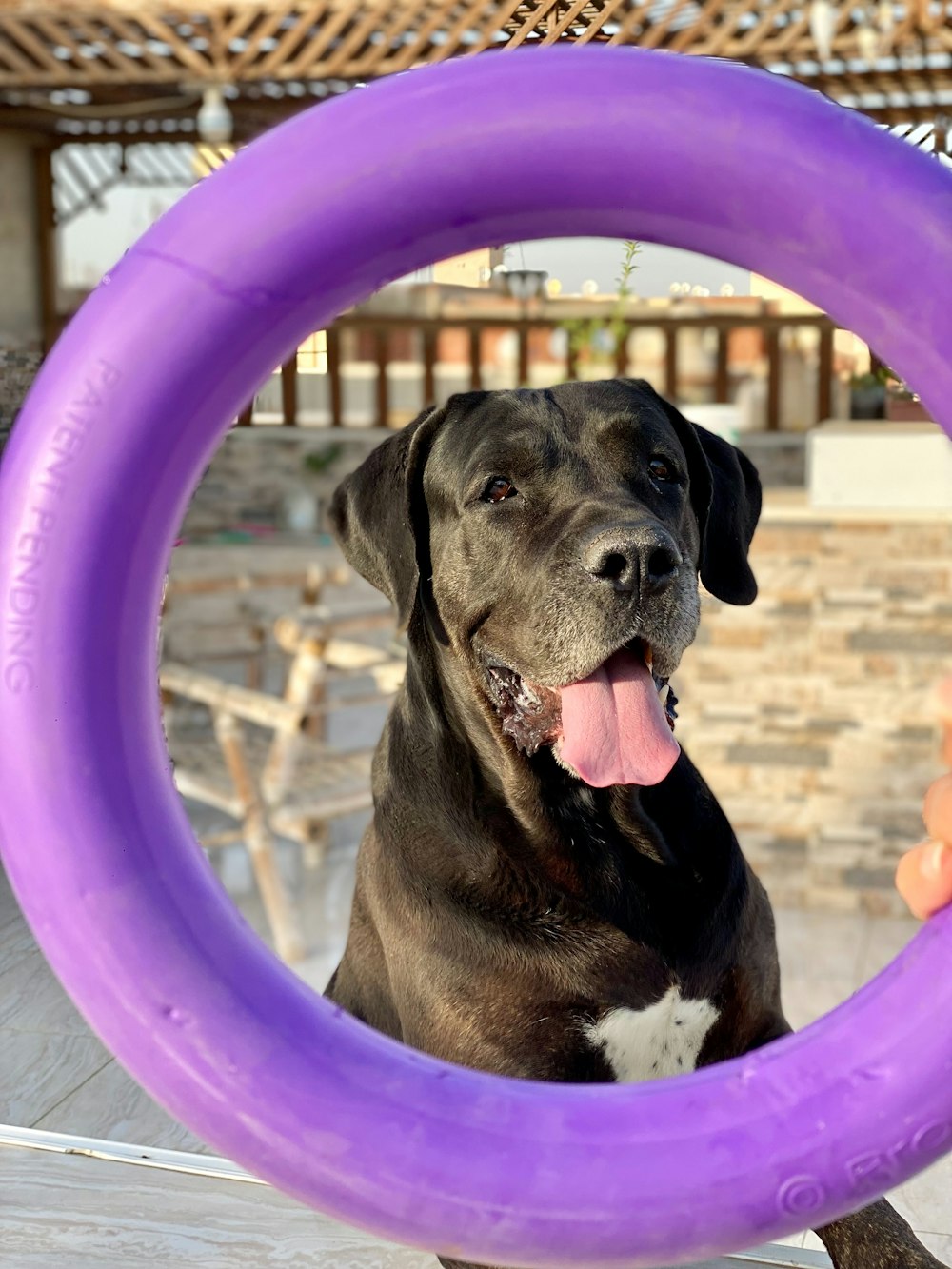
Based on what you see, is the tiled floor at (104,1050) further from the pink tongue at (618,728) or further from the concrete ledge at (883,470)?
the concrete ledge at (883,470)

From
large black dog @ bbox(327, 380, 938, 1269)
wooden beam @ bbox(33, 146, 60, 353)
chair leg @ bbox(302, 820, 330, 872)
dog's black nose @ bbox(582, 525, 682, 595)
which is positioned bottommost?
chair leg @ bbox(302, 820, 330, 872)

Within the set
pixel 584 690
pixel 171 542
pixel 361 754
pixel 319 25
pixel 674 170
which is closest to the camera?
pixel 674 170

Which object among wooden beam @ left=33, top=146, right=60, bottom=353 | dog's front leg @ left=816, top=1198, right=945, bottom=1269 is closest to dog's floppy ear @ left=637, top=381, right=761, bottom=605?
dog's front leg @ left=816, top=1198, right=945, bottom=1269

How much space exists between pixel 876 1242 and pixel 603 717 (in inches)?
28.1

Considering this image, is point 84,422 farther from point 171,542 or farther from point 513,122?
point 513,122

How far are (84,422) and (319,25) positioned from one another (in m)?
5.71

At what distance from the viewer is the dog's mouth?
1.62 meters

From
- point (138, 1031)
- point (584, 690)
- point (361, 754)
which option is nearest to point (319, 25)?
point (361, 754)

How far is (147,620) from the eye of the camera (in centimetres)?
137

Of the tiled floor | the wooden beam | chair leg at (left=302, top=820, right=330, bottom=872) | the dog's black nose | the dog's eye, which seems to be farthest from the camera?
the wooden beam

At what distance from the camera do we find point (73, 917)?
1.34 metres

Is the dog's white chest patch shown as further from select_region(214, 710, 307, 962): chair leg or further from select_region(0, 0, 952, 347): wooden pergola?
select_region(0, 0, 952, 347): wooden pergola

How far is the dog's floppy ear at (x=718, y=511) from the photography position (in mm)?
1891

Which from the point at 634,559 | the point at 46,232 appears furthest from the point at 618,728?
the point at 46,232
